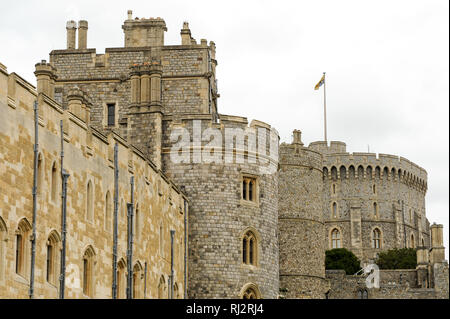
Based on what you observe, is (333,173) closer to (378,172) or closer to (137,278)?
(378,172)

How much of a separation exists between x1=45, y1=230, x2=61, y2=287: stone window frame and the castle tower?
3028 cm

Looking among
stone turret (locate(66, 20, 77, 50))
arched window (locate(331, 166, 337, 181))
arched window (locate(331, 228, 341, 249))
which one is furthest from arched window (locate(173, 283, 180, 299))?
arched window (locate(331, 166, 337, 181))

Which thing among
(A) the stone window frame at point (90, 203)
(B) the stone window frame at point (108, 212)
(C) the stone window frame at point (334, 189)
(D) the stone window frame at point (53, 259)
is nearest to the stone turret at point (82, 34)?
(B) the stone window frame at point (108, 212)

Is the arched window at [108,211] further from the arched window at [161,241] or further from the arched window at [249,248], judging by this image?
the arched window at [249,248]

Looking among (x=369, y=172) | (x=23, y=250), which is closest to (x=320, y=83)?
(x=369, y=172)

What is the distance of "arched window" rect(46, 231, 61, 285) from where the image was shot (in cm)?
2548

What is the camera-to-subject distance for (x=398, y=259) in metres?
86.6

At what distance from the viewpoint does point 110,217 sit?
98.0ft

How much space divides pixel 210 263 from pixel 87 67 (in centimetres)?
1034

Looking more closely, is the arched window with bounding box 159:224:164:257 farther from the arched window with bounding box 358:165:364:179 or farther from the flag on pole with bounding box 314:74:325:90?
the arched window with bounding box 358:165:364:179

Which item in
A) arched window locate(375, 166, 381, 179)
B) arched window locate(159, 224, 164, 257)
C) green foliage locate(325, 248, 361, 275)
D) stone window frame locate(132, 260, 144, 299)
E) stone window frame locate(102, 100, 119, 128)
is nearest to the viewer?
stone window frame locate(132, 260, 144, 299)

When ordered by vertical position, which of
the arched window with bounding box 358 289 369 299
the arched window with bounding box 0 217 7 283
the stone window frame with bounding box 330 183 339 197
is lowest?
the arched window with bounding box 0 217 7 283

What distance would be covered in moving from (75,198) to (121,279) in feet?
15.5
